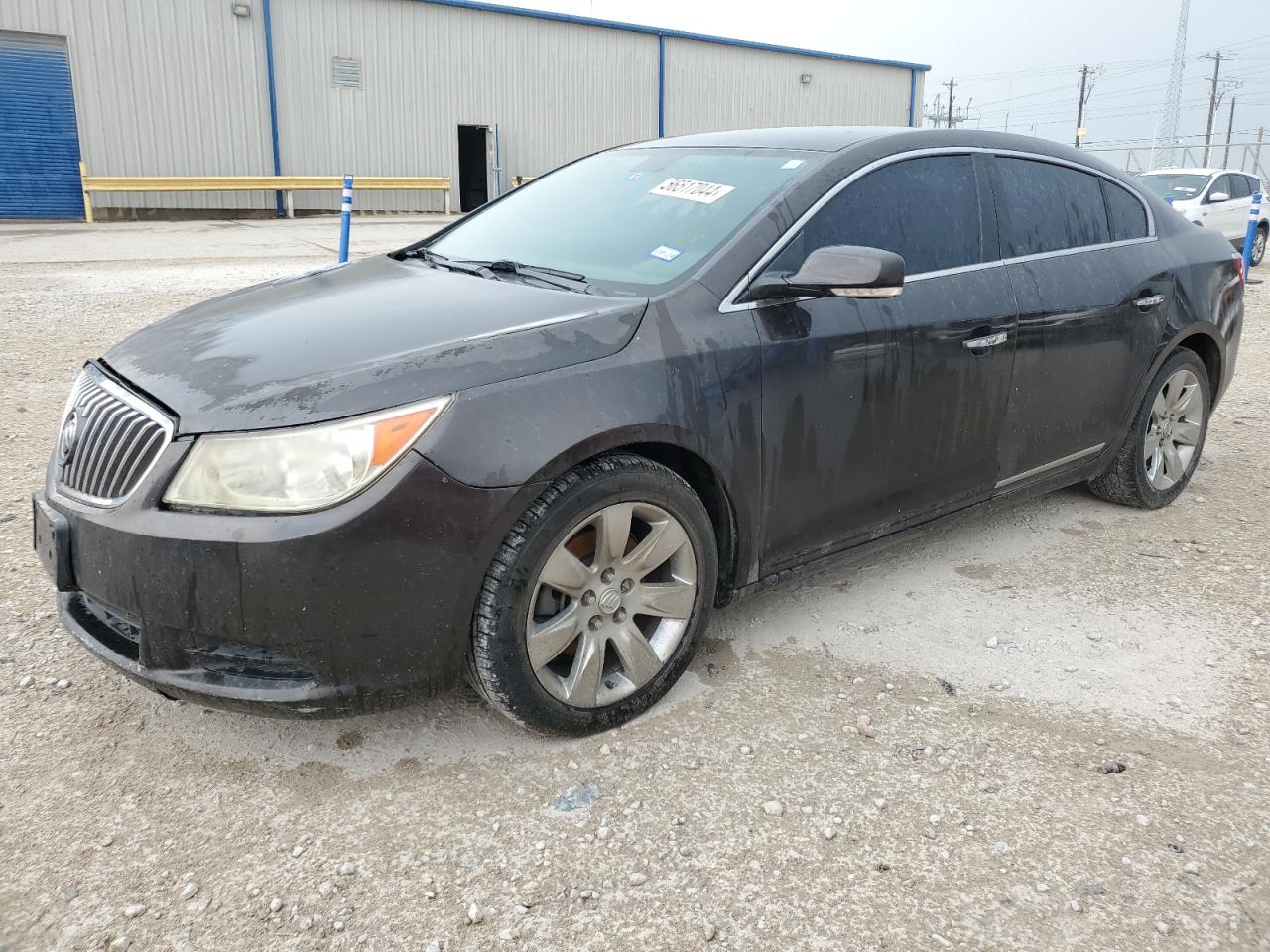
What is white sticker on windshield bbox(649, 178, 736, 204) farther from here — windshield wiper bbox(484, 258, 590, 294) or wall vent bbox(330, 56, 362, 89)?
wall vent bbox(330, 56, 362, 89)

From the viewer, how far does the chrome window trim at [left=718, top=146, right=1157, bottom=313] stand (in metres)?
2.88

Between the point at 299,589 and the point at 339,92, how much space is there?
23.4m

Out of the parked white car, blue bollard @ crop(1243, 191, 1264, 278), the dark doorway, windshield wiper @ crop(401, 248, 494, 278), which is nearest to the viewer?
windshield wiper @ crop(401, 248, 494, 278)

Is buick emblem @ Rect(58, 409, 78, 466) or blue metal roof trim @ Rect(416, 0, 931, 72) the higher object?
blue metal roof trim @ Rect(416, 0, 931, 72)

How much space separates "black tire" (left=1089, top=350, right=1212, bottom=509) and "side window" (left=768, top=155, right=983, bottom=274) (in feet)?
4.37

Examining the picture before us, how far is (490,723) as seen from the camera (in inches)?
110

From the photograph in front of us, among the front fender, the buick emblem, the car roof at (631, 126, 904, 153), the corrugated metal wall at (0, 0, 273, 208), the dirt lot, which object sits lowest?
the dirt lot

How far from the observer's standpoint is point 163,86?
20.7 meters

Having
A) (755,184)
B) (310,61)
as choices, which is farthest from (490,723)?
(310,61)

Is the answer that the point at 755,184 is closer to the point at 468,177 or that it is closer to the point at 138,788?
the point at 138,788

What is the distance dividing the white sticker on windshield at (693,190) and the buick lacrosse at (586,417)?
0.7 inches

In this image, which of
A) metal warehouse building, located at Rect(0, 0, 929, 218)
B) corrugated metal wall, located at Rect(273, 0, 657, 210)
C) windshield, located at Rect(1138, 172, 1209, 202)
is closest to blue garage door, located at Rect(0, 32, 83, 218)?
metal warehouse building, located at Rect(0, 0, 929, 218)

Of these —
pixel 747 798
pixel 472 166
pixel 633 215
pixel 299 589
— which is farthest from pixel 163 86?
pixel 747 798

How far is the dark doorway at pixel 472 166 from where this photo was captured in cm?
2598
